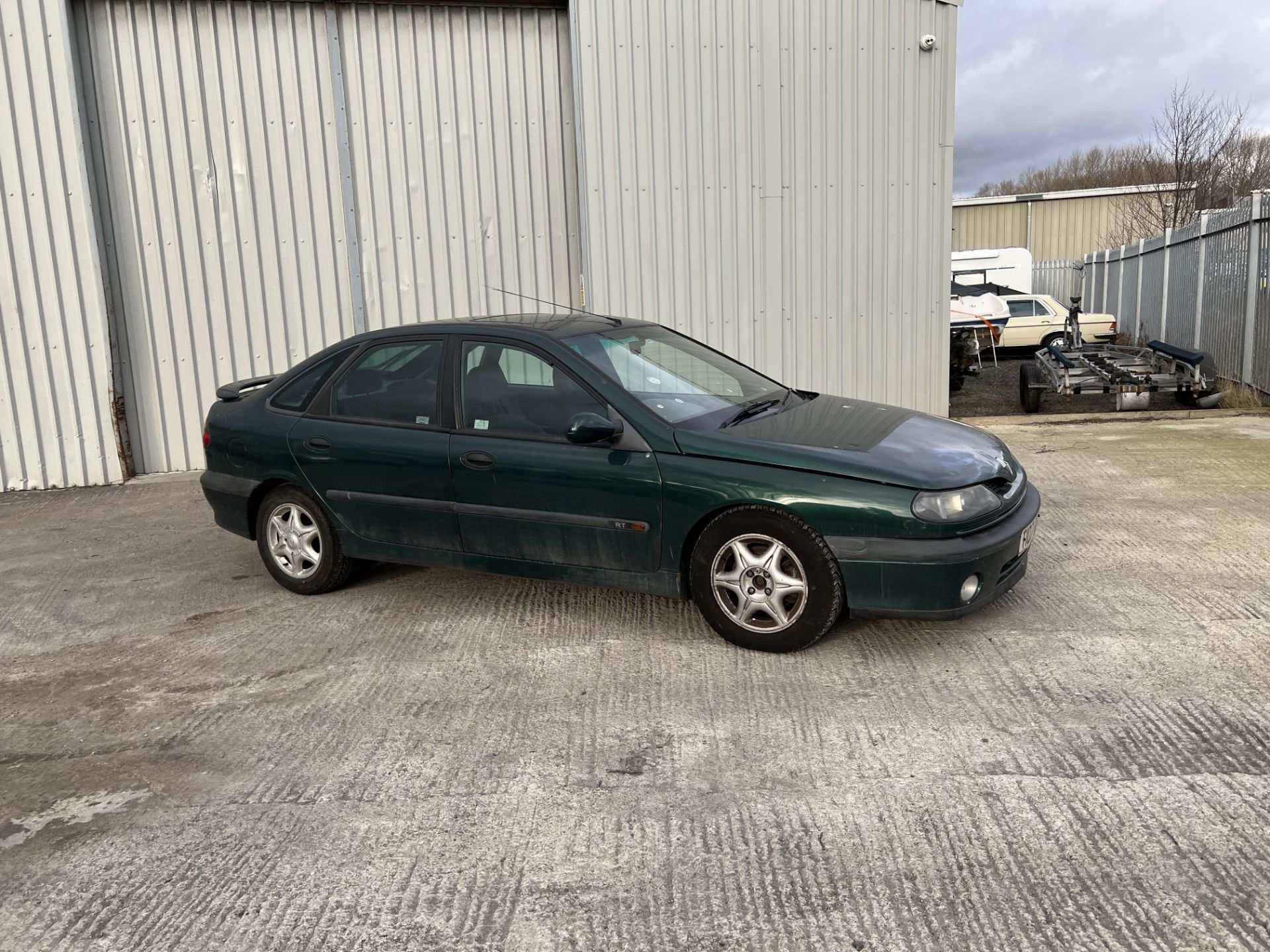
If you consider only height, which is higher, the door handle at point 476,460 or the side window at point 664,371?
the side window at point 664,371

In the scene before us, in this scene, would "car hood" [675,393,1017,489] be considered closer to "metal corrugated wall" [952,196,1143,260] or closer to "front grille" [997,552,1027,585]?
"front grille" [997,552,1027,585]

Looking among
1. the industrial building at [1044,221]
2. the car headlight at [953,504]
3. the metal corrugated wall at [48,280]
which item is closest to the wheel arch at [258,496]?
the car headlight at [953,504]

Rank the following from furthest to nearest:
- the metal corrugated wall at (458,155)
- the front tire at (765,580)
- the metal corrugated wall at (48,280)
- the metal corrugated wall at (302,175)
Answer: the metal corrugated wall at (458,155) < the metal corrugated wall at (302,175) < the metal corrugated wall at (48,280) < the front tire at (765,580)

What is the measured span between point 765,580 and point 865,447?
74cm

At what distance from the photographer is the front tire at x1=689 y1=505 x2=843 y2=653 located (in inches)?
167

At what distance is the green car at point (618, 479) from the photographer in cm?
423

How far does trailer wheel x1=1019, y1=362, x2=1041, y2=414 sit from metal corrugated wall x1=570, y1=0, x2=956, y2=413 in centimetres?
292

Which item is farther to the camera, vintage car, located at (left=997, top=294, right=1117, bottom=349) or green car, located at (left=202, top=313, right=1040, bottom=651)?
vintage car, located at (left=997, top=294, right=1117, bottom=349)

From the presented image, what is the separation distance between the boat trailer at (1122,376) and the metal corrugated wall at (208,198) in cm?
806

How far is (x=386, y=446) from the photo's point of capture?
5.14 metres

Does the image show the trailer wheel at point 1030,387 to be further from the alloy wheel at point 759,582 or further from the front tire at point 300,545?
the front tire at point 300,545

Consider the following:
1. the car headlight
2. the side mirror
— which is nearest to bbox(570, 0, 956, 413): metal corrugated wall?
the side mirror

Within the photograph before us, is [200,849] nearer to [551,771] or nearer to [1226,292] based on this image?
[551,771]

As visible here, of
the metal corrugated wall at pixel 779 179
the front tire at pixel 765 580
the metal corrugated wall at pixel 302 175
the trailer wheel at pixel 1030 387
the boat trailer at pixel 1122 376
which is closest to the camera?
the front tire at pixel 765 580
